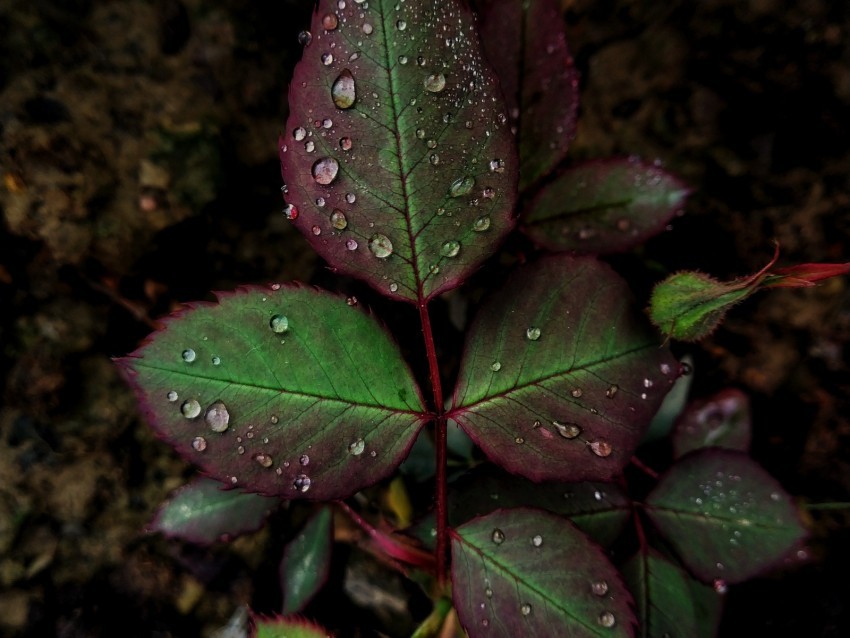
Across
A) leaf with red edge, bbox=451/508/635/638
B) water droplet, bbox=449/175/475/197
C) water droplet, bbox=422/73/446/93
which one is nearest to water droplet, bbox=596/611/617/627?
leaf with red edge, bbox=451/508/635/638

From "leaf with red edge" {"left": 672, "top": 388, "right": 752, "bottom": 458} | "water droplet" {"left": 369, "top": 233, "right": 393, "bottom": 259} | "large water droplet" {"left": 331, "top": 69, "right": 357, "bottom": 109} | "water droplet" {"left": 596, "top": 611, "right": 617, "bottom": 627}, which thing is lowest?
"leaf with red edge" {"left": 672, "top": 388, "right": 752, "bottom": 458}

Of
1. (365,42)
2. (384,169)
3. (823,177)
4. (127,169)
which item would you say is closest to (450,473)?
(384,169)

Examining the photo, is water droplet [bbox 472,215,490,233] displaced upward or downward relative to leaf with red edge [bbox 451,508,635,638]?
upward

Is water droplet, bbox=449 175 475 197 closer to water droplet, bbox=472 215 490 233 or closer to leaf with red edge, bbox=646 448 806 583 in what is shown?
water droplet, bbox=472 215 490 233

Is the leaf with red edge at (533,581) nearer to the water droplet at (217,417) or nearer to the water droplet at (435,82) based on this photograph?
the water droplet at (217,417)

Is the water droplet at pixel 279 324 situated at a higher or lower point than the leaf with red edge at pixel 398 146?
lower

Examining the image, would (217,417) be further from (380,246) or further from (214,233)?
(214,233)

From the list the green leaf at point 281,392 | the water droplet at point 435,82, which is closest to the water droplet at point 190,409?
the green leaf at point 281,392
